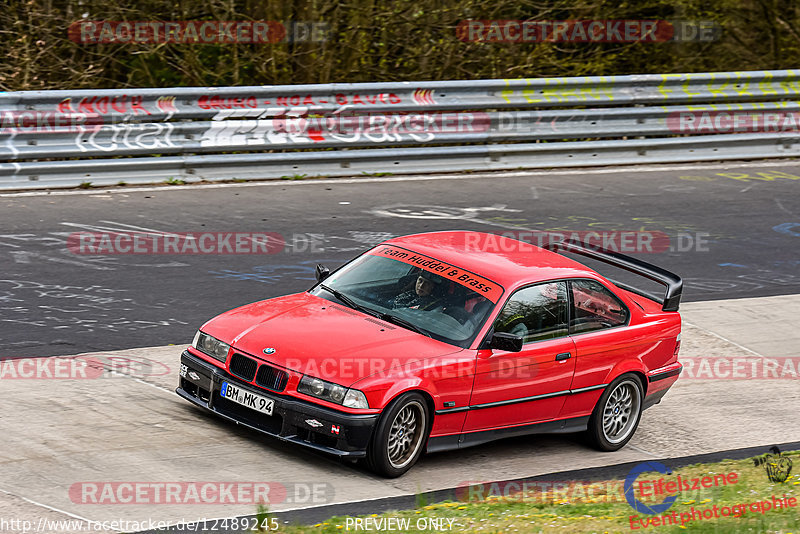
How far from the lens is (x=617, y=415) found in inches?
322

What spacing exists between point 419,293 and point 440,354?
725 millimetres

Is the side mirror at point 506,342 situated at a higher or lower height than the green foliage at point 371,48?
lower

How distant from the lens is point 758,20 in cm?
2092

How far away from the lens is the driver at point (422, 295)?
297 inches

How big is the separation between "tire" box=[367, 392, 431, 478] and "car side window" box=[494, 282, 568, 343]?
0.90m

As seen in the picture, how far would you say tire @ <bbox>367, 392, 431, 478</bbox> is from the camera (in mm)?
6641

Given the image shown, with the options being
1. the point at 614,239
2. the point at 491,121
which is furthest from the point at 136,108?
the point at 614,239

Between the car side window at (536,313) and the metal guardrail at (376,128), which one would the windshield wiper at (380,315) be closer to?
the car side window at (536,313)

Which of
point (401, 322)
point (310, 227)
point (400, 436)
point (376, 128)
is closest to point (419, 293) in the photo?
point (401, 322)

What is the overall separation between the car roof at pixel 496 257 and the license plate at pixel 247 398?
182 cm

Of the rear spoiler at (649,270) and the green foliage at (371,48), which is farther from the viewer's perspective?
the green foliage at (371,48)

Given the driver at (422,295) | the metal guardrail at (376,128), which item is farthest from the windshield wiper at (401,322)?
the metal guardrail at (376,128)

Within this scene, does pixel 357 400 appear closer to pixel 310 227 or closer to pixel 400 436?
pixel 400 436

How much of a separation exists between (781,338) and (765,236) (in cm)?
339
